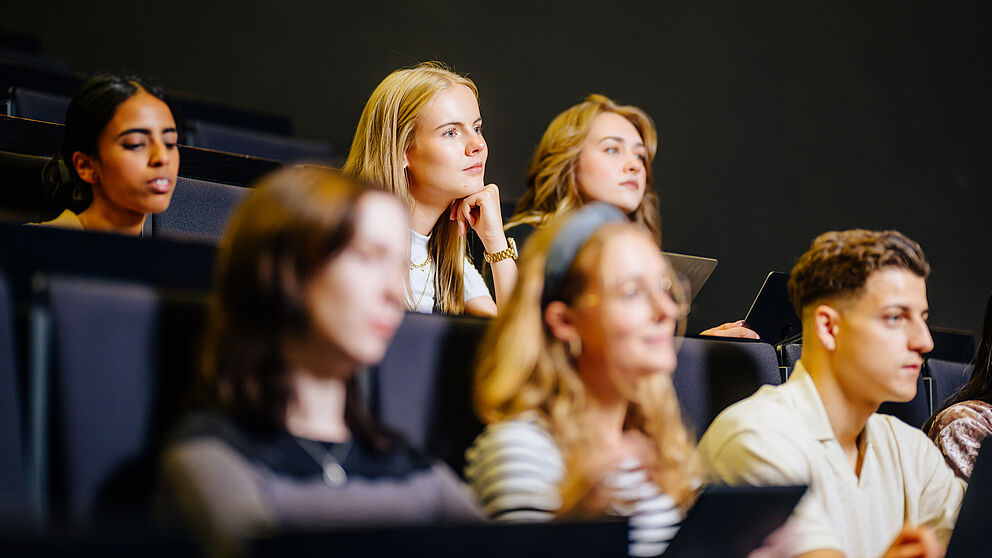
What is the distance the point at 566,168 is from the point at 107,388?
3.27ft

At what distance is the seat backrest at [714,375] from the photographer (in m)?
0.87

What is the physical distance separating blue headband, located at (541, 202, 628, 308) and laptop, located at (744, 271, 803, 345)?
0.64 meters

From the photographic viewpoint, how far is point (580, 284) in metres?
0.68

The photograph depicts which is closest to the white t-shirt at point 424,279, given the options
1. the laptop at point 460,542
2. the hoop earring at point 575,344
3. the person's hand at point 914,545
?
the hoop earring at point 575,344

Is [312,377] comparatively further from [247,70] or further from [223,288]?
[247,70]

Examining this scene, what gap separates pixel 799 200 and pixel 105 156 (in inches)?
52.7

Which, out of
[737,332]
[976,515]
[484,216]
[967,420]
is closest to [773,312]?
[737,332]

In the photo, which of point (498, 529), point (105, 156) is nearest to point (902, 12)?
point (105, 156)

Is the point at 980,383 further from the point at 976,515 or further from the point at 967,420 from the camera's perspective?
the point at 976,515

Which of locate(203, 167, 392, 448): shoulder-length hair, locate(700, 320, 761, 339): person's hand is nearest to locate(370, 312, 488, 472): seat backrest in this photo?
locate(203, 167, 392, 448): shoulder-length hair

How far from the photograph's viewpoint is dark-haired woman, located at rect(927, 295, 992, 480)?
3.40 feet

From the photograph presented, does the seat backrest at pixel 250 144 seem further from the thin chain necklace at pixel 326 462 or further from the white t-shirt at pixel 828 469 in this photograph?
the thin chain necklace at pixel 326 462

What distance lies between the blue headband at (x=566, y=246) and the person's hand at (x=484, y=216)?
Answer: 47 centimetres

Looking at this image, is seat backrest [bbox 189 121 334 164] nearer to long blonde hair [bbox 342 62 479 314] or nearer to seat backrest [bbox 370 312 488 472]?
long blonde hair [bbox 342 62 479 314]
